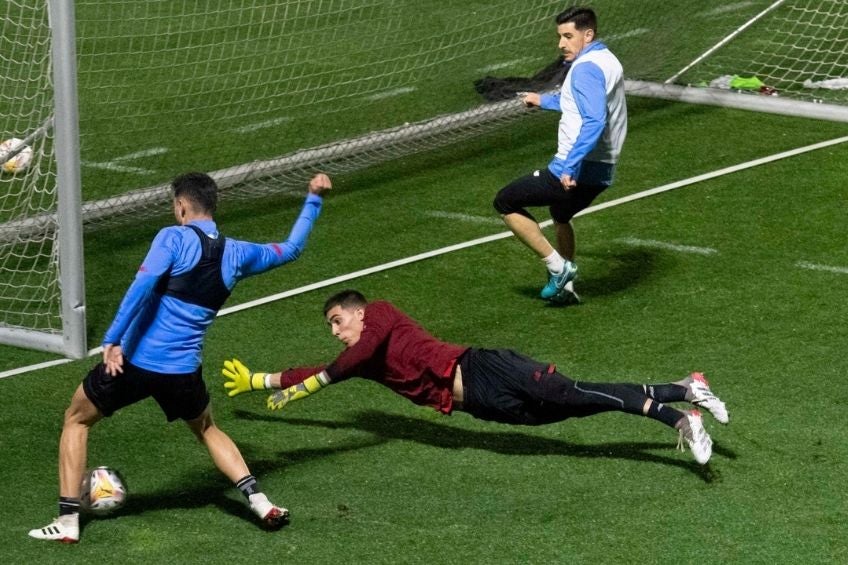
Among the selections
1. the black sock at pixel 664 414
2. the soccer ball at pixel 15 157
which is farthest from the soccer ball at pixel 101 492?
the soccer ball at pixel 15 157

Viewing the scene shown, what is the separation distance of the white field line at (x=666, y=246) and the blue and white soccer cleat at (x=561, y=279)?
55.7 inches

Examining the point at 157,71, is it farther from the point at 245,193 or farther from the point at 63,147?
the point at 63,147

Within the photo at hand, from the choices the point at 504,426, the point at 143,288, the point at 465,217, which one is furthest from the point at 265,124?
the point at 143,288

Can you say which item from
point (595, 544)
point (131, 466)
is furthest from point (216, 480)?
point (595, 544)

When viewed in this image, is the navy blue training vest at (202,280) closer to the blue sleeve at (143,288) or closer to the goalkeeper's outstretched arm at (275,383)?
the blue sleeve at (143,288)

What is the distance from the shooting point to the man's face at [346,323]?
8.12 metres

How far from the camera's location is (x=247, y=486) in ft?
24.4

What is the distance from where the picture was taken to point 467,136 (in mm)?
14469

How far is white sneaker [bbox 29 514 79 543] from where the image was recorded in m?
7.32

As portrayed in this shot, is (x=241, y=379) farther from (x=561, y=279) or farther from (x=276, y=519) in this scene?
(x=561, y=279)

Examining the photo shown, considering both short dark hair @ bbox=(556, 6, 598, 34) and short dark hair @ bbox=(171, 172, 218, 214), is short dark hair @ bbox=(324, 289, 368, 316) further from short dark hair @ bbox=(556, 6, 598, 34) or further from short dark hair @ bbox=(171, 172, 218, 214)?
short dark hair @ bbox=(556, 6, 598, 34)

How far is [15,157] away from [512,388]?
16.5ft

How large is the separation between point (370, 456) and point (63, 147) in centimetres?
295

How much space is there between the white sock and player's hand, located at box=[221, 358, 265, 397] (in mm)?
2705
